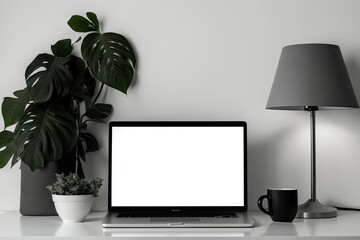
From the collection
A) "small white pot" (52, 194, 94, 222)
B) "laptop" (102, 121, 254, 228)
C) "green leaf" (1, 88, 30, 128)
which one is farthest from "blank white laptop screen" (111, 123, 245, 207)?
"green leaf" (1, 88, 30, 128)

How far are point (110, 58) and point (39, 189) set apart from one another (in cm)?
49

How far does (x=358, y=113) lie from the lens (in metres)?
1.93

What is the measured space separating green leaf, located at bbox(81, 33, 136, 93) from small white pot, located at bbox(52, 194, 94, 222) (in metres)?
0.42

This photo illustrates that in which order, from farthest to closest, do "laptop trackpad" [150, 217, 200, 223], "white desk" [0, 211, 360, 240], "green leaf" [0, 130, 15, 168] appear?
"green leaf" [0, 130, 15, 168] → "laptop trackpad" [150, 217, 200, 223] → "white desk" [0, 211, 360, 240]

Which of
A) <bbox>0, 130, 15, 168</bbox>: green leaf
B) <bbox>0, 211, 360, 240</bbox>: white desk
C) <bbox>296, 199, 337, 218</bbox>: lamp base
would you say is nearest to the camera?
<bbox>0, 211, 360, 240</bbox>: white desk

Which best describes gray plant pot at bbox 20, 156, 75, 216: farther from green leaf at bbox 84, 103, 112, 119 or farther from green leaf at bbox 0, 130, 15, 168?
green leaf at bbox 84, 103, 112, 119

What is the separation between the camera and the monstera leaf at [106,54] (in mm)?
1889

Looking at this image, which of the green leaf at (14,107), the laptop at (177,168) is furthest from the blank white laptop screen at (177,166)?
the green leaf at (14,107)

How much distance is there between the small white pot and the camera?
1.63m

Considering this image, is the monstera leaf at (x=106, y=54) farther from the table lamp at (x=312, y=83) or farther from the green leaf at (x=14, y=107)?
the table lamp at (x=312, y=83)

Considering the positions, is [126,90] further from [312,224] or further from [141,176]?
[312,224]

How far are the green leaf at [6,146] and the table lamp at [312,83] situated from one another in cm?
84

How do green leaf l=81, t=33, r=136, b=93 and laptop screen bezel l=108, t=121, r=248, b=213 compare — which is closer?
laptop screen bezel l=108, t=121, r=248, b=213

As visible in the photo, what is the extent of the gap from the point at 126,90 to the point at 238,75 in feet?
1.27
